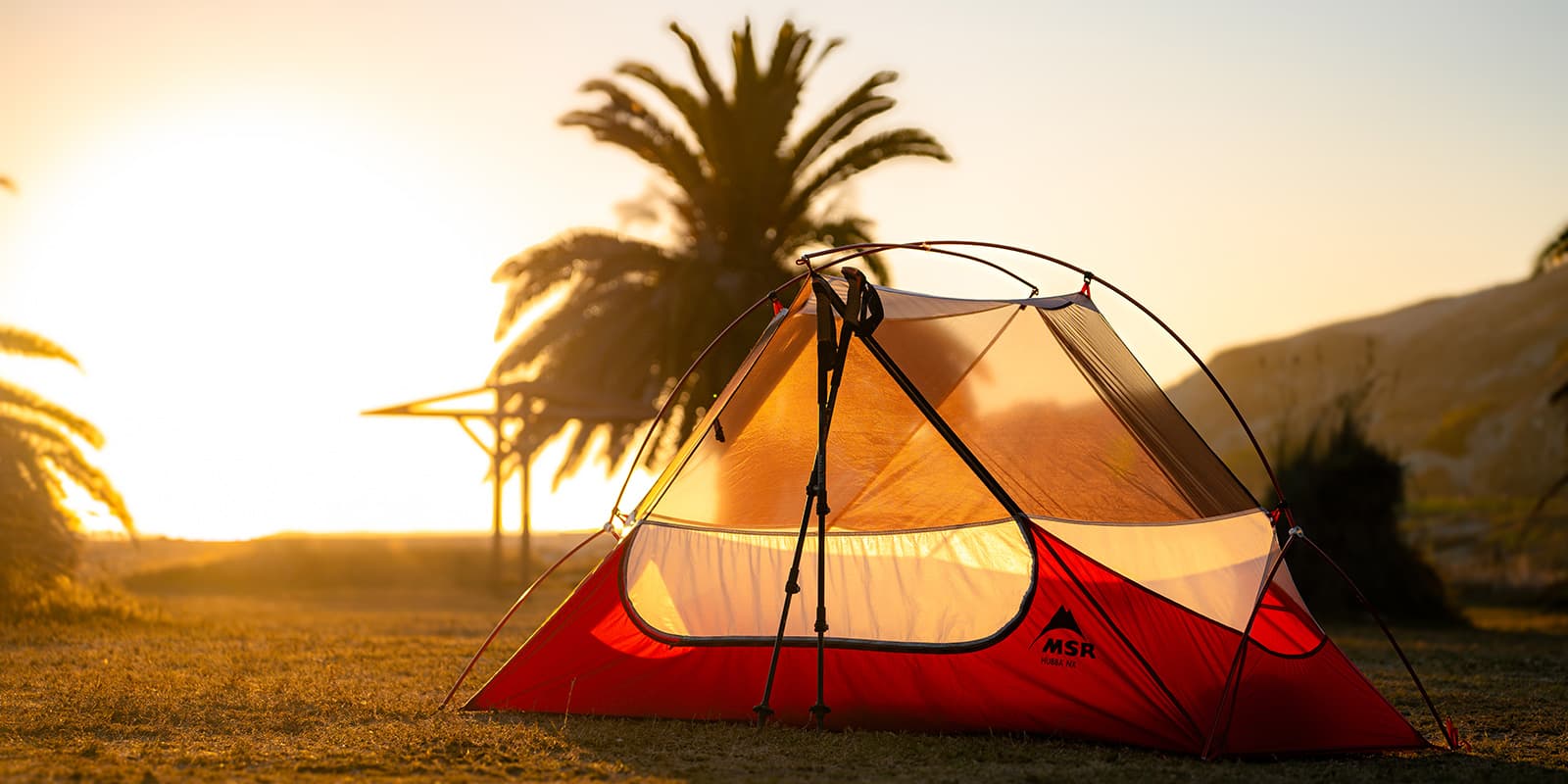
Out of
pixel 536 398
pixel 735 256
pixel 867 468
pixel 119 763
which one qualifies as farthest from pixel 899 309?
pixel 735 256

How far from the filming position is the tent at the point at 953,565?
22.8 feet

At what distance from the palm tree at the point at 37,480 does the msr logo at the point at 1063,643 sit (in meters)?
10.0

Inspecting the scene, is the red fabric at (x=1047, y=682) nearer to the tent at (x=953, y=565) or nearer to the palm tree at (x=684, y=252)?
the tent at (x=953, y=565)

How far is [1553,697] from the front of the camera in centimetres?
880

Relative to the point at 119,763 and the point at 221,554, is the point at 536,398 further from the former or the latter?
the point at 119,763

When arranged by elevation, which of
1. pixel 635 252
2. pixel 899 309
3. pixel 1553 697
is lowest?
pixel 1553 697

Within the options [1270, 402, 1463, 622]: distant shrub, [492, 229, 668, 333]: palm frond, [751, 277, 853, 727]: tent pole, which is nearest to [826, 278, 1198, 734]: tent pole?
[751, 277, 853, 727]: tent pole

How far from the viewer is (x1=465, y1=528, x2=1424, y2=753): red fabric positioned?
22.2 feet

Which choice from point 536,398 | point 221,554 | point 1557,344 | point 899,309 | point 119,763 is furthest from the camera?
point 1557,344

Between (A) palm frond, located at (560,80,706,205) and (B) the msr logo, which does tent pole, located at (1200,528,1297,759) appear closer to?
(B) the msr logo

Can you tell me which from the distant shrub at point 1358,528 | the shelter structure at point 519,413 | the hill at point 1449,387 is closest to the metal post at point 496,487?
the shelter structure at point 519,413

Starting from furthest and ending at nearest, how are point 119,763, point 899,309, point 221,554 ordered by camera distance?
point 221,554 < point 899,309 < point 119,763

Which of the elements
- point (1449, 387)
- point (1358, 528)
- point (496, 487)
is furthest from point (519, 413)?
point (1449, 387)

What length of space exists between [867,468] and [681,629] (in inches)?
58.7
